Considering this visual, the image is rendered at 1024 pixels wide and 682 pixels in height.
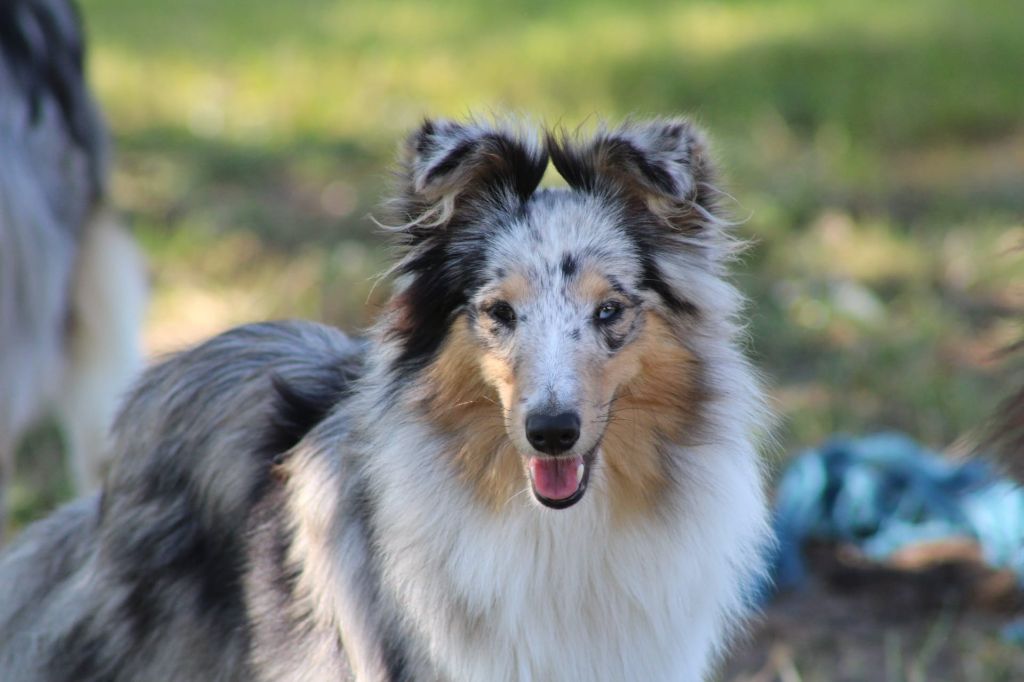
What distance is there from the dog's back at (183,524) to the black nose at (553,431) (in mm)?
726

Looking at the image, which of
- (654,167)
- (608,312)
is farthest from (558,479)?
(654,167)

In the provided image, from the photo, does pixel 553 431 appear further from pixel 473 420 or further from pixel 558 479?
pixel 473 420

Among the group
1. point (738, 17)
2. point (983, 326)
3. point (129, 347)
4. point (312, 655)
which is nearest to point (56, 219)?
point (129, 347)

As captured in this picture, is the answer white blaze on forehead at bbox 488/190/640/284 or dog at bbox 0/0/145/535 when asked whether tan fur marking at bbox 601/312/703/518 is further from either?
dog at bbox 0/0/145/535

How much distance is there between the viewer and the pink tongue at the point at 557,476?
2863 mm

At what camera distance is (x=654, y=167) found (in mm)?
2980

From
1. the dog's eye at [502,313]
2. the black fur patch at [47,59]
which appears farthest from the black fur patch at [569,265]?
the black fur patch at [47,59]

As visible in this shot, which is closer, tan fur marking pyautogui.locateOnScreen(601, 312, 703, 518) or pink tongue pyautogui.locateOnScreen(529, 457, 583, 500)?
pink tongue pyautogui.locateOnScreen(529, 457, 583, 500)

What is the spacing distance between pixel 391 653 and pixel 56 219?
232cm

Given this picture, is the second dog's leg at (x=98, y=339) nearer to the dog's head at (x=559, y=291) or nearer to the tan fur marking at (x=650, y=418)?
the dog's head at (x=559, y=291)

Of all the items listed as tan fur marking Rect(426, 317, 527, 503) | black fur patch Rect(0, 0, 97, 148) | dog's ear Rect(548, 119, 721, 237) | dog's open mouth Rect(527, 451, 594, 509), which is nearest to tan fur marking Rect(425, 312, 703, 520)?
tan fur marking Rect(426, 317, 527, 503)

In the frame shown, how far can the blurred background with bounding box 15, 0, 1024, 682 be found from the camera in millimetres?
5828

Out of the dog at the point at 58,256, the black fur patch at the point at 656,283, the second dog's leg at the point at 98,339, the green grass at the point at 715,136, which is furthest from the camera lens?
the green grass at the point at 715,136

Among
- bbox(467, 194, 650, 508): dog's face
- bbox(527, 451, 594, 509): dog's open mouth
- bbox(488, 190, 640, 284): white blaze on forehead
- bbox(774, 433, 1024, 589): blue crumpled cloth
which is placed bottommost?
bbox(774, 433, 1024, 589): blue crumpled cloth
